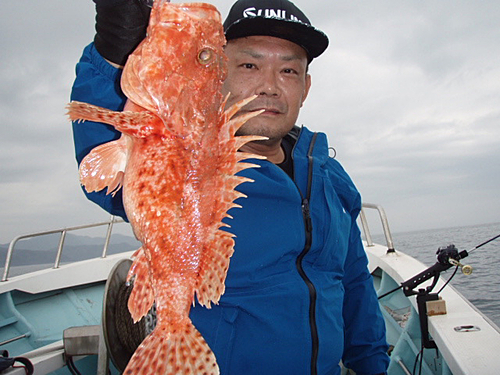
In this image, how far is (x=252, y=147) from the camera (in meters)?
2.82

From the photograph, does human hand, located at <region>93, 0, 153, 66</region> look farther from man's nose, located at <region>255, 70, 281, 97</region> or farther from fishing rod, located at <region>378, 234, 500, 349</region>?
fishing rod, located at <region>378, 234, 500, 349</region>

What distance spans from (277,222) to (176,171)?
0.99m

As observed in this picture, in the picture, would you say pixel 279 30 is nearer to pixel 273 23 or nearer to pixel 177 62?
pixel 273 23

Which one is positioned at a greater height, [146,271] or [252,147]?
[252,147]

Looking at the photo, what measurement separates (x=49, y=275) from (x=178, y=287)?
5.77 metres

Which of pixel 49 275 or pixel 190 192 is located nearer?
pixel 190 192

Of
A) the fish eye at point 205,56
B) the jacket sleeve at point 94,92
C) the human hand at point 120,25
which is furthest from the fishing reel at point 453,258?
the human hand at point 120,25

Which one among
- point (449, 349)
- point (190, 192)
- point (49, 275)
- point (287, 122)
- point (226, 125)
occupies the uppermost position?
point (287, 122)

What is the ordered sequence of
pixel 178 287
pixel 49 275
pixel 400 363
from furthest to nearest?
pixel 49 275 → pixel 400 363 → pixel 178 287

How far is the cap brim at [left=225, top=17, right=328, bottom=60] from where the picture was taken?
2.44 meters

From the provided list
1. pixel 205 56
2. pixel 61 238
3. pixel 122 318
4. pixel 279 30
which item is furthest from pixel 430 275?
pixel 61 238

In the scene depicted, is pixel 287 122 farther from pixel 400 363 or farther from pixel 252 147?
pixel 400 363

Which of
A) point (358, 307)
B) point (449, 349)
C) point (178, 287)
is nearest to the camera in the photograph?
point (178, 287)

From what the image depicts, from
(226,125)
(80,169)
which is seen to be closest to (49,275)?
(80,169)
